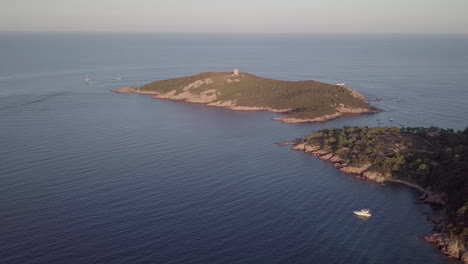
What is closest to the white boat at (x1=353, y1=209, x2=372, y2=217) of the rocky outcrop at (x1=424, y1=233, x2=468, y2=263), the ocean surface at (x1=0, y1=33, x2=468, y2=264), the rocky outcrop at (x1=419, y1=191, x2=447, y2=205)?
the ocean surface at (x1=0, y1=33, x2=468, y2=264)

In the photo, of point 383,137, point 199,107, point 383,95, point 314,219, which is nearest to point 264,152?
Answer: point 383,137

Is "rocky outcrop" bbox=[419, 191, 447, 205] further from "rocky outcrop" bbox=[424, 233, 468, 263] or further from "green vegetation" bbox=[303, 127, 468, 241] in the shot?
"rocky outcrop" bbox=[424, 233, 468, 263]

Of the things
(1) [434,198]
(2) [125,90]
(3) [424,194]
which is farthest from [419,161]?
(2) [125,90]

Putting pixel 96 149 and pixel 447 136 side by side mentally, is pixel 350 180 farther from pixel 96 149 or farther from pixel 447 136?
pixel 96 149

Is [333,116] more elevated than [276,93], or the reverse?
[276,93]

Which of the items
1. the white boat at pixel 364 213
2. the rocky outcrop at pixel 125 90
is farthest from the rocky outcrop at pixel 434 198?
the rocky outcrop at pixel 125 90

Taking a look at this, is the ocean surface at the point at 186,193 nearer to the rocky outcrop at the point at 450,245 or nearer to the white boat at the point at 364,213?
the white boat at the point at 364,213

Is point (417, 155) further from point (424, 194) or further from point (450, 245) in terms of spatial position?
point (450, 245)
